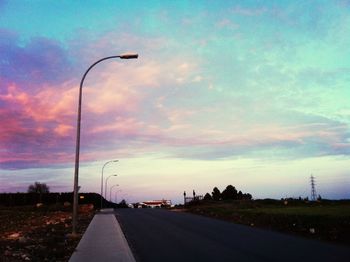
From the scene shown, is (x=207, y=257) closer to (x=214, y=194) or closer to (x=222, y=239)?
(x=222, y=239)

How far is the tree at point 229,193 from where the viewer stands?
91.3m

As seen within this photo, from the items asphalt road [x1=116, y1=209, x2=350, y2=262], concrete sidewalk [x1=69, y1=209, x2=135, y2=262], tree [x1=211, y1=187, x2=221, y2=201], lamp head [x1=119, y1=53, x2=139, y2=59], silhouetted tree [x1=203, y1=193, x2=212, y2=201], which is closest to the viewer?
asphalt road [x1=116, y1=209, x2=350, y2=262]

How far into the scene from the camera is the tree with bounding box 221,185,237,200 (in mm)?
91325

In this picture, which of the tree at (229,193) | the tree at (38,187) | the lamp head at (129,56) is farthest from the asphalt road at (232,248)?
the tree at (38,187)

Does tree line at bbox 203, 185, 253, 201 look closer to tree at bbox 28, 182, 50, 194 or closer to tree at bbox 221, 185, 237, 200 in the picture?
tree at bbox 221, 185, 237, 200

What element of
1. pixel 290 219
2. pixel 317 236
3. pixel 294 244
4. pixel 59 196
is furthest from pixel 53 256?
pixel 59 196

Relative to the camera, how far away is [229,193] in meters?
92.6

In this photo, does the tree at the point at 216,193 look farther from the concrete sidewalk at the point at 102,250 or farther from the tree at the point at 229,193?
the concrete sidewalk at the point at 102,250

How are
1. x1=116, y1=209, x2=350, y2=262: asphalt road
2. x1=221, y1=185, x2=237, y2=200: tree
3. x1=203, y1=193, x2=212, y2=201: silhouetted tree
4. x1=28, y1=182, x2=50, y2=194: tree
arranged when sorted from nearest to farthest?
x1=116, y1=209, x2=350, y2=262: asphalt road, x1=203, y1=193, x2=212, y2=201: silhouetted tree, x1=221, y1=185, x2=237, y2=200: tree, x1=28, y1=182, x2=50, y2=194: tree

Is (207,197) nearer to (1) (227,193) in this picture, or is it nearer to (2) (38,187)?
(1) (227,193)

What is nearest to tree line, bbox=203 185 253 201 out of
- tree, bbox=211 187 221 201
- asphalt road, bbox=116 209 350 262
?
tree, bbox=211 187 221 201

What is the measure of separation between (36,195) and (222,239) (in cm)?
10305

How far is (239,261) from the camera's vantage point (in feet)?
44.2

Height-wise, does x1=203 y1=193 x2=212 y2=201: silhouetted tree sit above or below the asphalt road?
above
